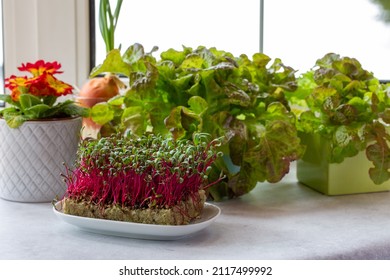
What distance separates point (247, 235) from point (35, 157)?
351 mm

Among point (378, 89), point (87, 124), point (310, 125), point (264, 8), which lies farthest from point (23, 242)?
point (264, 8)

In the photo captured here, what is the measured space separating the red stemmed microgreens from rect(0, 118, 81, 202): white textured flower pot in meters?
0.13

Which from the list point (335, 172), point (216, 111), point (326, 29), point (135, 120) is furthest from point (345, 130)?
point (326, 29)

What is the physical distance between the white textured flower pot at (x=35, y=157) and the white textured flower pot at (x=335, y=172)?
407 millimetres

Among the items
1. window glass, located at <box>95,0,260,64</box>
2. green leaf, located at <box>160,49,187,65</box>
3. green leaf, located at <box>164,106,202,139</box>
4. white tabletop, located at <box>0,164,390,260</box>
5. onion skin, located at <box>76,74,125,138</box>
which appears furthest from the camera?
window glass, located at <box>95,0,260,64</box>

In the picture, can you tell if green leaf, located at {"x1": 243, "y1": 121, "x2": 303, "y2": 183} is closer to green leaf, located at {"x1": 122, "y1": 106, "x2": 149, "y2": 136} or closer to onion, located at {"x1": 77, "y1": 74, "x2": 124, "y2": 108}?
green leaf, located at {"x1": 122, "y1": 106, "x2": 149, "y2": 136}

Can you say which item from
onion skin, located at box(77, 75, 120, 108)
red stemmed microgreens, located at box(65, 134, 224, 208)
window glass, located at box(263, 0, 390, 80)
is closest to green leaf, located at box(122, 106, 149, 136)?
red stemmed microgreens, located at box(65, 134, 224, 208)

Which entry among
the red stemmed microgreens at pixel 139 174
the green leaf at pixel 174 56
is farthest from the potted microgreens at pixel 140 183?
the green leaf at pixel 174 56

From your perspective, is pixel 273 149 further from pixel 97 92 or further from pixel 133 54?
pixel 97 92

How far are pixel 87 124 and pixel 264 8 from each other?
73 centimetres

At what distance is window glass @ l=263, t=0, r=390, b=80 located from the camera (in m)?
1.66

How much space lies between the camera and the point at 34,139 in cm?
94

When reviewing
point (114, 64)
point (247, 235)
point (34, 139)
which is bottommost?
point (247, 235)

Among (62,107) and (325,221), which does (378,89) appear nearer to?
(325,221)
